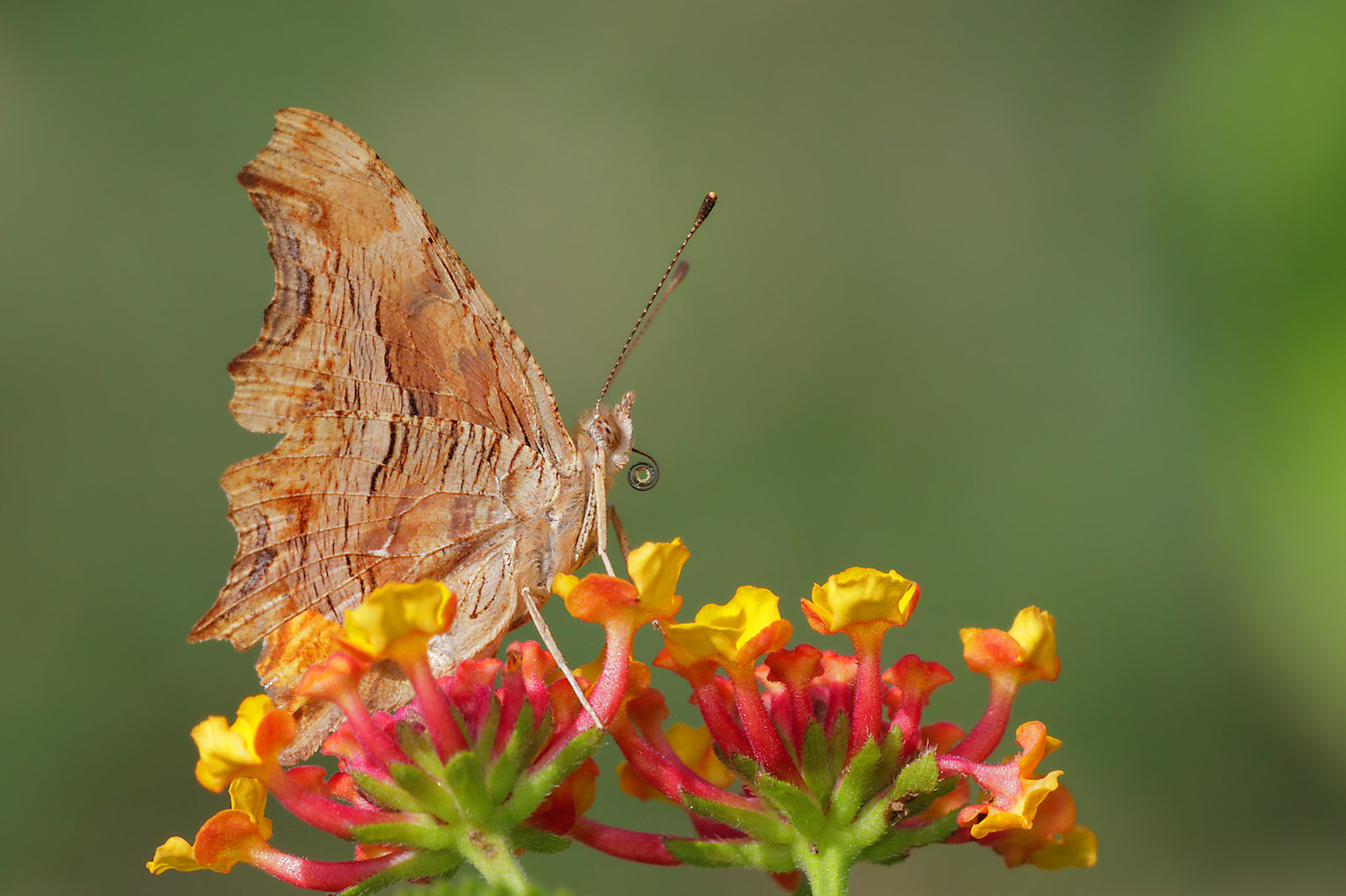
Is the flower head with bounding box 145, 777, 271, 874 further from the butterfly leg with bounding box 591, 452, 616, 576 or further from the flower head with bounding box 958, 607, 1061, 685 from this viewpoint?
the flower head with bounding box 958, 607, 1061, 685

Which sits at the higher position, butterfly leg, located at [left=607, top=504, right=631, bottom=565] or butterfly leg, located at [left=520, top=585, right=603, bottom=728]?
butterfly leg, located at [left=607, top=504, right=631, bottom=565]

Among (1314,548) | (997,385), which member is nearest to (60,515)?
(997,385)

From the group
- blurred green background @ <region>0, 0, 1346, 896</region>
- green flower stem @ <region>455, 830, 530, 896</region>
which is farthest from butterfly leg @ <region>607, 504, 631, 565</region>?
blurred green background @ <region>0, 0, 1346, 896</region>

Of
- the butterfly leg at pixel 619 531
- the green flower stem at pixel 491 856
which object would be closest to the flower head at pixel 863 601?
the green flower stem at pixel 491 856

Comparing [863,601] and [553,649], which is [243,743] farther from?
[863,601]

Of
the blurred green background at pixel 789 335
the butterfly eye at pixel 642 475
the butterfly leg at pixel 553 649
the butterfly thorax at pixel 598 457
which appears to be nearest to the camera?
the butterfly leg at pixel 553 649

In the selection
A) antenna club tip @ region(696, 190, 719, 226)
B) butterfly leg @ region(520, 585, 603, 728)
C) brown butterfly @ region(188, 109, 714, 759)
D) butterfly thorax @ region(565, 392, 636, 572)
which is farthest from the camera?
antenna club tip @ region(696, 190, 719, 226)

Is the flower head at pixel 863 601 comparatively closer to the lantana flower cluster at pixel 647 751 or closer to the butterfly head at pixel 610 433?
the lantana flower cluster at pixel 647 751
